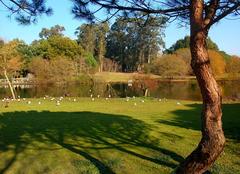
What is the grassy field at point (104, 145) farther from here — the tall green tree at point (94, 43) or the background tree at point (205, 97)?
the tall green tree at point (94, 43)

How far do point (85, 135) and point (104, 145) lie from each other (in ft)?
4.10

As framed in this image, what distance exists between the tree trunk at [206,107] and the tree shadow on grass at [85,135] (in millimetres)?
1745

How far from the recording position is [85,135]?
9.89 m

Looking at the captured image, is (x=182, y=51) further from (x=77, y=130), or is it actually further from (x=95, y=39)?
(x=77, y=130)

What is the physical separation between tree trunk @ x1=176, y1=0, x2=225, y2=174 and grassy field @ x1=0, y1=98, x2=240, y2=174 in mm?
1475

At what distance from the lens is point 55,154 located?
8.04 meters

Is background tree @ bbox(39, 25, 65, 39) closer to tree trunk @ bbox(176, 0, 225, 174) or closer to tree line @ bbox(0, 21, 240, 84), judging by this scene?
tree line @ bbox(0, 21, 240, 84)

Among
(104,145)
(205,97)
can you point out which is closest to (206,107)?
(205,97)

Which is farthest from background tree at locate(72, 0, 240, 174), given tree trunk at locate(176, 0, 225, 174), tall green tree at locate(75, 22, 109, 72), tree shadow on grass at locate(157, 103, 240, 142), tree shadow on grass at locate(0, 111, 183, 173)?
tall green tree at locate(75, 22, 109, 72)

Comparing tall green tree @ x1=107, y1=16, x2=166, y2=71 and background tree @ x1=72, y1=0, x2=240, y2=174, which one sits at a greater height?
tall green tree @ x1=107, y1=16, x2=166, y2=71

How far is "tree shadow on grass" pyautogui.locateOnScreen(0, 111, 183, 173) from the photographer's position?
8.07 metres

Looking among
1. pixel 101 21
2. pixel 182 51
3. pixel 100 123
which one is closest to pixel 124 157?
pixel 101 21

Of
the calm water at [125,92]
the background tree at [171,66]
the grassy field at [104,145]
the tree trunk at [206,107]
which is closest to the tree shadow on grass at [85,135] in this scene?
the grassy field at [104,145]

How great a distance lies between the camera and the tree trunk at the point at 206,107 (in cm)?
537
